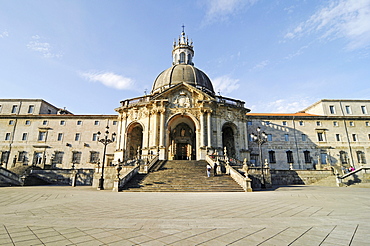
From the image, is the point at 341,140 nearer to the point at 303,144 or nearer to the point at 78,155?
the point at 303,144

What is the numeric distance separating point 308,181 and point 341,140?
18.4 m

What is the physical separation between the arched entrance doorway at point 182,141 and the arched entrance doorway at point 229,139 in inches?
236

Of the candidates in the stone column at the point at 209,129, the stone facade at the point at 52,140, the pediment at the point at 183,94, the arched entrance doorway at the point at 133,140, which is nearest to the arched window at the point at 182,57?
the pediment at the point at 183,94

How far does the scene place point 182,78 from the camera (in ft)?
128

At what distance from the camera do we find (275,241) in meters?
3.97

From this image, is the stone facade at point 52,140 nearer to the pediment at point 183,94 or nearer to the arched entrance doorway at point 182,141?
the arched entrance doorway at point 182,141

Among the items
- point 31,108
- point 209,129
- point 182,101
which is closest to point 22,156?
point 31,108

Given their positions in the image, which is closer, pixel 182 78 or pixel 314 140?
pixel 182 78

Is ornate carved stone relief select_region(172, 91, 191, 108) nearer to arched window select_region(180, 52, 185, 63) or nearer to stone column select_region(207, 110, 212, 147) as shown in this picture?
stone column select_region(207, 110, 212, 147)

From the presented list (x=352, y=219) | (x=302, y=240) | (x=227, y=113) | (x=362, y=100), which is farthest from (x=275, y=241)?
(x=362, y=100)

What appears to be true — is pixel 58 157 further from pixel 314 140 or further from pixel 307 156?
pixel 314 140

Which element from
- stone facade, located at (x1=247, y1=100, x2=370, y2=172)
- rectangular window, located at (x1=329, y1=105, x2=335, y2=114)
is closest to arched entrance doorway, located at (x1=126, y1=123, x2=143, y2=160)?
stone facade, located at (x1=247, y1=100, x2=370, y2=172)

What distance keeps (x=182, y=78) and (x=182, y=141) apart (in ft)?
39.5

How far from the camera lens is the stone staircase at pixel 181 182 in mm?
17359
